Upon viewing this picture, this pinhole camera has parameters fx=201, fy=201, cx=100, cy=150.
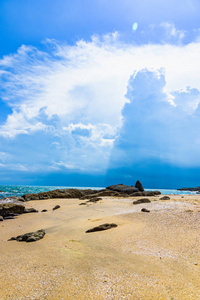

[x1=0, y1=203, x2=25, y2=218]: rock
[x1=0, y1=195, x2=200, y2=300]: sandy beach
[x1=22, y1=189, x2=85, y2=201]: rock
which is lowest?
[x1=0, y1=195, x2=200, y2=300]: sandy beach

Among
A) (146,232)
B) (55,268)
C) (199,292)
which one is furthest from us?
(146,232)

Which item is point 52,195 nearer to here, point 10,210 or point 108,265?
point 10,210

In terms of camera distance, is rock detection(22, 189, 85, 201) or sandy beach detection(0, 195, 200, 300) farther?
rock detection(22, 189, 85, 201)

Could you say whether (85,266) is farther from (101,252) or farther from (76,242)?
(76,242)

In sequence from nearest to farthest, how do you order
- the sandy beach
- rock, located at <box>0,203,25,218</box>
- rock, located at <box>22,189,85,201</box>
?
1. the sandy beach
2. rock, located at <box>0,203,25,218</box>
3. rock, located at <box>22,189,85,201</box>

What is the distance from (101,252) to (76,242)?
0.91 m

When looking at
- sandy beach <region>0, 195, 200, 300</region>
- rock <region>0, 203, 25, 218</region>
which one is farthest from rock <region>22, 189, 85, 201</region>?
sandy beach <region>0, 195, 200, 300</region>

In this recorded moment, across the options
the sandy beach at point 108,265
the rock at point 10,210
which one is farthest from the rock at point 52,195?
the sandy beach at point 108,265

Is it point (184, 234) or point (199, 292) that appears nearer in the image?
point (199, 292)

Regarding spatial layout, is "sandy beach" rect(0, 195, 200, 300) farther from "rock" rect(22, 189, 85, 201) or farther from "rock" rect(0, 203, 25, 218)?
"rock" rect(22, 189, 85, 201)

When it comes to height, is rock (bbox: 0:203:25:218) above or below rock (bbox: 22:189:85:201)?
below

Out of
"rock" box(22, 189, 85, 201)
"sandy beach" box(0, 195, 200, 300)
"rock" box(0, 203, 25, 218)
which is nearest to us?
"sandy beach" box(0, 195, 200, 300)

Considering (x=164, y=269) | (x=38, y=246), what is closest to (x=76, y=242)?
(x=38, y=246)

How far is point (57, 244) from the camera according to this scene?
14.3 feet
